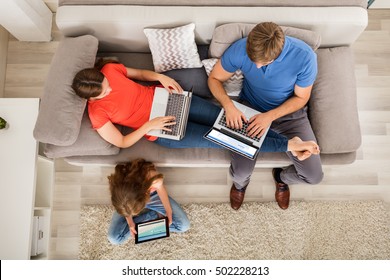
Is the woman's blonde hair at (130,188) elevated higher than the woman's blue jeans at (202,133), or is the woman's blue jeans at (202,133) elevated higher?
the woman's blue jeans at (202,133)

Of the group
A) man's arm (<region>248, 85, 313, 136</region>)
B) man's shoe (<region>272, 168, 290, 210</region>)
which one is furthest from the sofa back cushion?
man's shoe (<region>272, 168, 290, 210</region>)

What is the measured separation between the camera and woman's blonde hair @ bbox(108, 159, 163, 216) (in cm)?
186

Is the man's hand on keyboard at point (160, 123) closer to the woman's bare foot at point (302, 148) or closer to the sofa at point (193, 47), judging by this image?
the sofa at point (193, 47)

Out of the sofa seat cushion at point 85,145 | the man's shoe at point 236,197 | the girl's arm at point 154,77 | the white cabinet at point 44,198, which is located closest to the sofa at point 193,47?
the sofa seat cushion at point 85,145

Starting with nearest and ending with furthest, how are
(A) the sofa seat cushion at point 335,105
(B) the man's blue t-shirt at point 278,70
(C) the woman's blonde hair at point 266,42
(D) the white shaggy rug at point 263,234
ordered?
(C) the woman's blonde hair at point 266,42 → (B) the man's blue t-shirt at point 278,70 → (A) the sofa seat cushion at point 335,105 → (D) the white shaggy rug at point 263,234

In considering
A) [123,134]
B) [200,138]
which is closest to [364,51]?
[200,138]

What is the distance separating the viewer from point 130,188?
1863mm

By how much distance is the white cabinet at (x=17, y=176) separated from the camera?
2.10 metres

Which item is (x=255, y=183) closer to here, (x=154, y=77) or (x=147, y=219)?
(x=147, y=219)

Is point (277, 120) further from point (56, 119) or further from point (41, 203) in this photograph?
point (41, 203)

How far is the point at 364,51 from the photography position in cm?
Answer: 274

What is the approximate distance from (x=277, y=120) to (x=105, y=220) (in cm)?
136

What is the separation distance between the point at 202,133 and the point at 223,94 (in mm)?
260

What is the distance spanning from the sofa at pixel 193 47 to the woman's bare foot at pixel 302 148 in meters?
0.13
